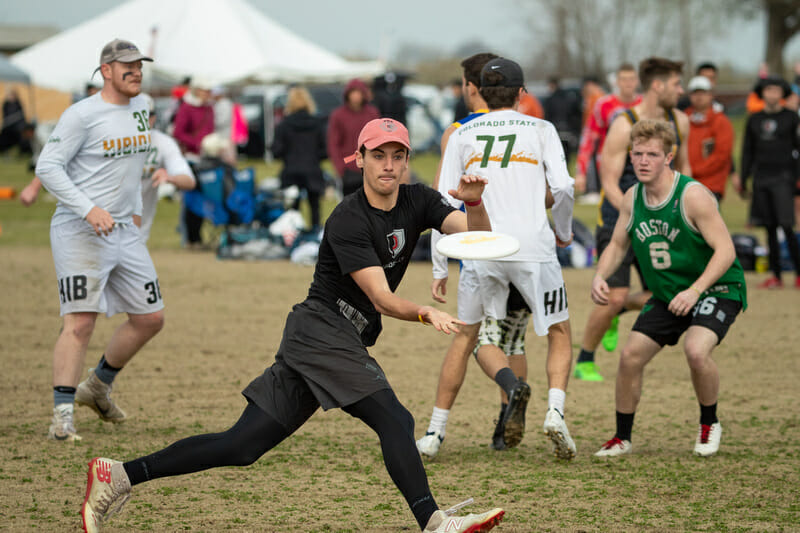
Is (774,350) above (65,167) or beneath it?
beneath

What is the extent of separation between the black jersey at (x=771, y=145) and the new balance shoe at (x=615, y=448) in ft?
23.4

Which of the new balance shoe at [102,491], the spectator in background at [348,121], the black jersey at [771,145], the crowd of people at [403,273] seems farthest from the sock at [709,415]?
the spectator in background at [348,121]

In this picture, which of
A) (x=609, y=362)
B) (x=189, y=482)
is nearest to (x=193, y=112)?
(x=609, y=362)

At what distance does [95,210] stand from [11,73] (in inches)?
932

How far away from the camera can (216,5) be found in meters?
25.6

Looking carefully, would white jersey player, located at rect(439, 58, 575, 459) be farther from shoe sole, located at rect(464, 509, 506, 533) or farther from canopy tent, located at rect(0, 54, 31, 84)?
canopy tent, located at rect(0, 54, 31, 84)

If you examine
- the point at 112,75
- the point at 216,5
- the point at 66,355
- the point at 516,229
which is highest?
the point at 216,5

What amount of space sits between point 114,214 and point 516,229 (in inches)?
95.6

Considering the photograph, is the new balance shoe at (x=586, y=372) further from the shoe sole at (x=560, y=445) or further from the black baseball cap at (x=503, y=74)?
the black baseball cap at (x=503, y=74)

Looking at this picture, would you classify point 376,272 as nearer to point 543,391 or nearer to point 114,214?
point 114,214

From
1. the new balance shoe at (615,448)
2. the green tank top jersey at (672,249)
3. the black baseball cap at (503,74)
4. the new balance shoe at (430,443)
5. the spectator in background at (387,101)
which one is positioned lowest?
the new balance shoe at (615,448)

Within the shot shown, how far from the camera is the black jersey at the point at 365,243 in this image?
13.8 ft

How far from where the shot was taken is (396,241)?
14.4 feet

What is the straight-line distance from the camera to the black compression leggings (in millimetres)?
4180
